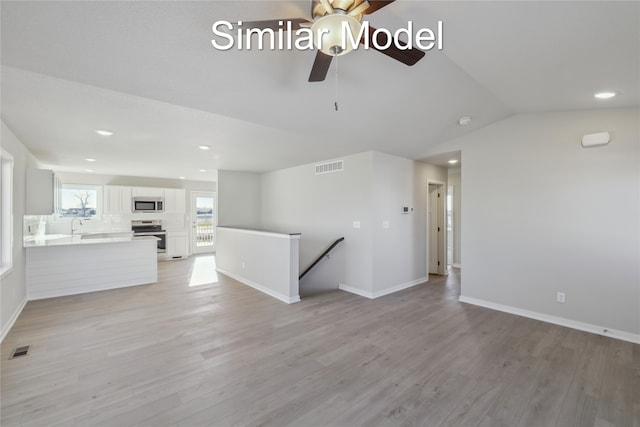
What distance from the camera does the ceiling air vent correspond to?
5.24m

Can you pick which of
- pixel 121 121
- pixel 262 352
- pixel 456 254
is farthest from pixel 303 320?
pixel 456 254

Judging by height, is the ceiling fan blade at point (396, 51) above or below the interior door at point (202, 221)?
above

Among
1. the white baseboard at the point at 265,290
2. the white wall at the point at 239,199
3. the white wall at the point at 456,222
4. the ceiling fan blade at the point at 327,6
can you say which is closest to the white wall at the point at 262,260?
the white baseboard at the point at 265,290

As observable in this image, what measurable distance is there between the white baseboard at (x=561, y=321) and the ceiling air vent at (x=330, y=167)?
3104mm

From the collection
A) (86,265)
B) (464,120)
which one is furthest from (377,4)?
(86,265)

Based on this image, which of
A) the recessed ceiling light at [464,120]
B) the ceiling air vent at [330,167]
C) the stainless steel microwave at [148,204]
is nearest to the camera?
the recessed ceiling light at [464,120]

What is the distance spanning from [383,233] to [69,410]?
4.25 meters

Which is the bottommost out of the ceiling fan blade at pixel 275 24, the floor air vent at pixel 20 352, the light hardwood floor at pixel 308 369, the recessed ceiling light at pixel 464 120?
the light hardwood floor at pixel 308 369

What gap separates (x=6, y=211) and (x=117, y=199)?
455 cm

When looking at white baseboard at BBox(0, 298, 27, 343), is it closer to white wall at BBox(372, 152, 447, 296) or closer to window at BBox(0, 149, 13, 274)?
window at BBox(0, 149, 13, 274)

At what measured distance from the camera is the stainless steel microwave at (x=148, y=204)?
306 inches

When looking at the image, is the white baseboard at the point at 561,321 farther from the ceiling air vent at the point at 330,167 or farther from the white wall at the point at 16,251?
the white wall at the point at 16,251

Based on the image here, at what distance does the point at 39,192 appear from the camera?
4125mm

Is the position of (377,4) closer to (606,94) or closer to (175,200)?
(606,94)
